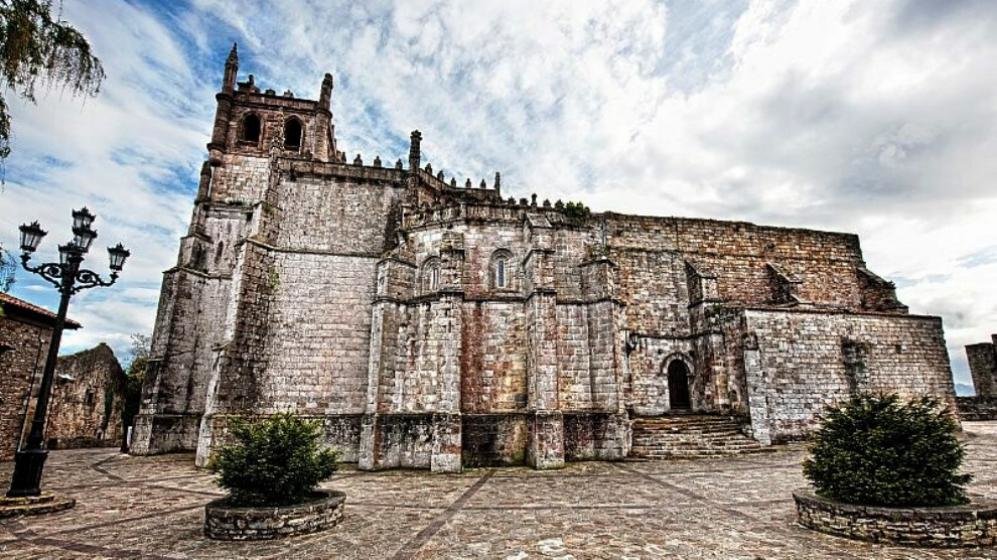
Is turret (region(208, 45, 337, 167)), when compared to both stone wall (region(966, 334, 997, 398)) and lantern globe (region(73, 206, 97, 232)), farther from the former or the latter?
stone wall (region(966, 334, 997, 398))

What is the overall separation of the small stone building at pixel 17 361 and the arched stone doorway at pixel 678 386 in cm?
2373

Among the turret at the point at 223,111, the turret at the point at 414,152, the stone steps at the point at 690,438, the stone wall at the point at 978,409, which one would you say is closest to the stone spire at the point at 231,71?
the turret at the point at 223,111

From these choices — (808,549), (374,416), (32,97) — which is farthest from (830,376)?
(32,97)

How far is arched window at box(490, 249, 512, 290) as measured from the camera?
16938mm

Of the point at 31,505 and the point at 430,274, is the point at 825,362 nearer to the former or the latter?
the point at 430,274

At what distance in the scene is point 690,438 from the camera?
15859 millimetres

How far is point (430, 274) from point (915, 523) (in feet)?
46.3

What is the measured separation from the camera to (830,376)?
18188mm

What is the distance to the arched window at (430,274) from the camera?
55.6 ft

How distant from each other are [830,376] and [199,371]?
26021 millimetres

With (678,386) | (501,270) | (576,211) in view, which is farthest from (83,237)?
(678,386)

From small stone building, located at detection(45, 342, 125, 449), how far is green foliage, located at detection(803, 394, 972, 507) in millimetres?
28952

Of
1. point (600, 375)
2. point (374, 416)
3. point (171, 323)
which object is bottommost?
point (374, 416)

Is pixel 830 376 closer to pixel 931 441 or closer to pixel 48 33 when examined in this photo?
pixel 931 441
